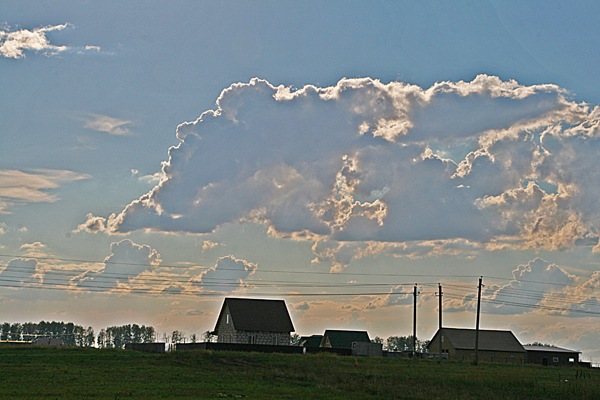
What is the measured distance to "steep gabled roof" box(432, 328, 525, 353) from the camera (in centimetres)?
10819

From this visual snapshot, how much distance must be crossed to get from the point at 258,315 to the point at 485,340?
43918 millimetres

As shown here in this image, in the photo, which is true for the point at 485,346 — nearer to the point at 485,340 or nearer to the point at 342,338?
the point at 485,340

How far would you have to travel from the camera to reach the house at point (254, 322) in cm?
8812

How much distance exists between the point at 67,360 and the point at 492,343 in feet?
254

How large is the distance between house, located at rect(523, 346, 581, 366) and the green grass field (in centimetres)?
6047

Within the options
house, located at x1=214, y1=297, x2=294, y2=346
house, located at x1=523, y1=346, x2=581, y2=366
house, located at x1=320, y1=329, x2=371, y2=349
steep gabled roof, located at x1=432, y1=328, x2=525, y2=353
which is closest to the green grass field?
house, located at x1=214, y1=297, x2=294, y2=346

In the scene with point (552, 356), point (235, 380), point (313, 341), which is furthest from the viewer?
point (313, 341)

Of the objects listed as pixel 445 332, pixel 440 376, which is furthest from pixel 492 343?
pixel 440 376

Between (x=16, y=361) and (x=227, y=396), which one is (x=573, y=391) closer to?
(x=227, y=396)

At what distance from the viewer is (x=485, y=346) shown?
108188 mm

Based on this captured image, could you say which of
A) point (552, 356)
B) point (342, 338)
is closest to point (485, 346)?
point (552, 356)

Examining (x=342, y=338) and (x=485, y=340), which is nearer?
(x=485, y=340)

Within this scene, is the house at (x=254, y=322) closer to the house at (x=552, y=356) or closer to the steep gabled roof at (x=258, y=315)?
the steep gabled roof at (x=258, y=315)

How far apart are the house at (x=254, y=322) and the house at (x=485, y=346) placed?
30.9 meters
